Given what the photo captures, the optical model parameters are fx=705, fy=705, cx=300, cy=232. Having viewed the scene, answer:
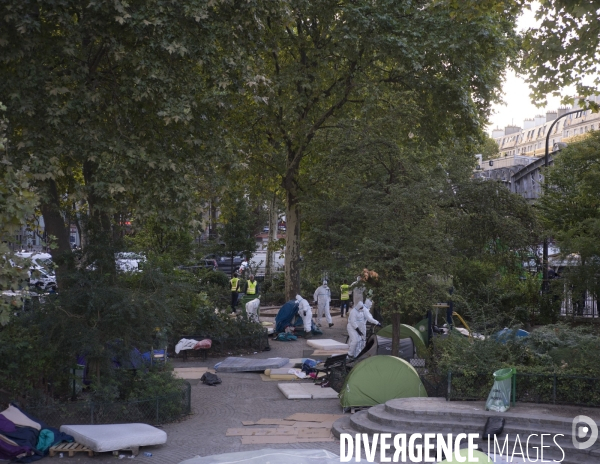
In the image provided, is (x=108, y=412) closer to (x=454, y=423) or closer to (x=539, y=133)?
(x=454, y=423)

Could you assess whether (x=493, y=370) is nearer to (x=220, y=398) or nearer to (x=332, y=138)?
(x=220, y=398)

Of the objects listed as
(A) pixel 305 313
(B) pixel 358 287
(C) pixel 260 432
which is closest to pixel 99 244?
(C) pixel 260 432

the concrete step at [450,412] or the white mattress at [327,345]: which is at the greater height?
the white mattress at [327,345]

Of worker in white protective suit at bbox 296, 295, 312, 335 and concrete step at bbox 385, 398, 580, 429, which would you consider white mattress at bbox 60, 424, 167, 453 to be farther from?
worker in white protective suit at bbox 296, 295, 312, 335

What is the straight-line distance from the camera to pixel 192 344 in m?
19.6

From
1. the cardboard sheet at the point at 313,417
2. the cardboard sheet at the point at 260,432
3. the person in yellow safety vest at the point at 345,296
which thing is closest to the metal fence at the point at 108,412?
the cardboard sheet at the point at 260,432

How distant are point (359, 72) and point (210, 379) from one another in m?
12.0

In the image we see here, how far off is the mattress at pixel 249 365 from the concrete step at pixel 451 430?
5.24 m

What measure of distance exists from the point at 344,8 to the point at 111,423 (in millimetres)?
14767

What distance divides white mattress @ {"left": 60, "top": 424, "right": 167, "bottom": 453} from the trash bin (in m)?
5.39

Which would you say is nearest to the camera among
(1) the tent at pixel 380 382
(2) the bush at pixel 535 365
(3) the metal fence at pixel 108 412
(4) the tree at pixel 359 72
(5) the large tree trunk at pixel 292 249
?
(2) the bush at pixel 535 365

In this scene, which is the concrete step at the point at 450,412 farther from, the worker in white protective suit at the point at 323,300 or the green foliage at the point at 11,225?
the worker in white protective suit at the point at 323,300

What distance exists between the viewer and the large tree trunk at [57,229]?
43.3 feet

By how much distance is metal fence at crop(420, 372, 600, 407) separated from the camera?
38.5 ft
